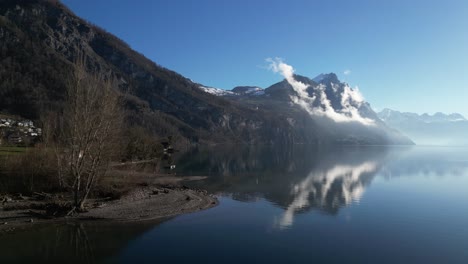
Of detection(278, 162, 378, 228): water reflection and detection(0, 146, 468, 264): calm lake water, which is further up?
detection(278, 162, 378, 228): water reflection

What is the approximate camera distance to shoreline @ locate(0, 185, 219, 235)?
4128 centimetres

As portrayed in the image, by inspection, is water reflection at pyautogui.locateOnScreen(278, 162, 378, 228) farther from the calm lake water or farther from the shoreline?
the shoreline

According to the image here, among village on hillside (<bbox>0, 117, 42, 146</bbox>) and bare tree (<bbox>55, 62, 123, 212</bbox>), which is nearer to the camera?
bare tree (<bbox>55, 62, 123, 212</bbox>)

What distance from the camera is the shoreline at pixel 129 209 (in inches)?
1625

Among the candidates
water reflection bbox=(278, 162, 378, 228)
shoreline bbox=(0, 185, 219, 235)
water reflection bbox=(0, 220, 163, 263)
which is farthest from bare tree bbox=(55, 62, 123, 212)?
water reflection bbox=(278, 162, 378, 228)

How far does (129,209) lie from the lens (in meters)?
48.4

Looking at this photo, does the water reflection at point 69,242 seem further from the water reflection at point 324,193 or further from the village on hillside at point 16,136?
the village on hillside at point 16,136

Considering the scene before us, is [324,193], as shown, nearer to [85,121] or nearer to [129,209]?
[129,209]

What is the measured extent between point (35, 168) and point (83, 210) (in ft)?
45.7

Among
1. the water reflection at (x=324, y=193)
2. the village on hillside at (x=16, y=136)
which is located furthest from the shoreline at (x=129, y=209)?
the village on hillside at (x=16, y=136)

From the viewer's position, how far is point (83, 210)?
45.4 metres

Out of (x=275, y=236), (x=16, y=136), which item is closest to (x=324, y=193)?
(x=275, y=236)

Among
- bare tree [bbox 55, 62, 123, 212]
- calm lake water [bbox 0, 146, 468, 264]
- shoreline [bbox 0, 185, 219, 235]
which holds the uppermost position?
bare tree [bbox 55, 62, 123, 212]

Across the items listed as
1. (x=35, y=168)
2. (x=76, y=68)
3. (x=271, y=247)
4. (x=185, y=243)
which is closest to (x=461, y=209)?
(x=271, y=247)
